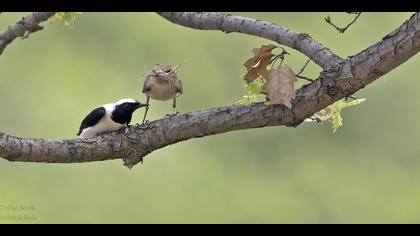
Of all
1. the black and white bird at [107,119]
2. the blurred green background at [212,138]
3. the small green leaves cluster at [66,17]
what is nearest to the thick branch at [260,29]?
the small green leaves cluster at [66,17]

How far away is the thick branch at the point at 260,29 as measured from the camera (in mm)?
3931

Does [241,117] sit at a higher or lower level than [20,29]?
lower

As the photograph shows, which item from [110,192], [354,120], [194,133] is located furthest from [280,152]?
[194,133]

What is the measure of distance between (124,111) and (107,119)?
200mm

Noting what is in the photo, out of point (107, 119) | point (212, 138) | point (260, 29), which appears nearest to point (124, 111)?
point (107, 119)

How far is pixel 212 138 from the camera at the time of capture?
46.3ft

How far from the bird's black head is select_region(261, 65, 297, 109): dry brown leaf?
1.62 m

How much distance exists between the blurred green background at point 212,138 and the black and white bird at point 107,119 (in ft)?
21.0

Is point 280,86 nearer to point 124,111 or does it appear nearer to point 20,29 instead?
point 124,111

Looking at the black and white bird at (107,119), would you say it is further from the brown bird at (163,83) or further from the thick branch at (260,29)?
the thick branch at (260,29)

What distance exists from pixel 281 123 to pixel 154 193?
8.78 meters

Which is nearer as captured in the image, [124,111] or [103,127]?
[103,127]
